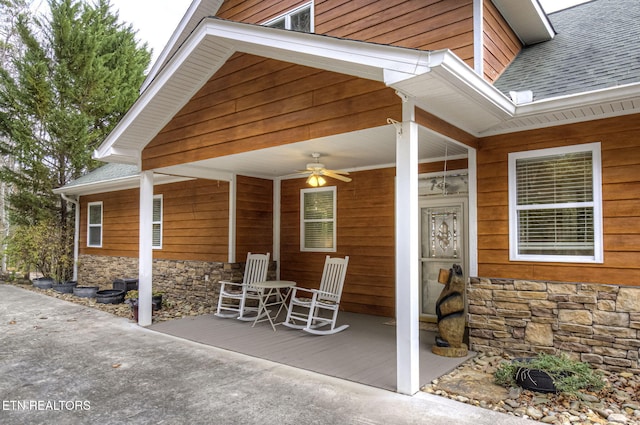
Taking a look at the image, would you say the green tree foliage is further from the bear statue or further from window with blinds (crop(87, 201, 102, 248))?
the bear statue

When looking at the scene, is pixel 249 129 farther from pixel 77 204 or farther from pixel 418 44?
pixel 77 204

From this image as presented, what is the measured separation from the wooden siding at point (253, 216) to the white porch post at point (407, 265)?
4547mm

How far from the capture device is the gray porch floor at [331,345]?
160 inches

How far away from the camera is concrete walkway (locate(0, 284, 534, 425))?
10.2 ft

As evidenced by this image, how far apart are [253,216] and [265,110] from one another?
3.37 meters

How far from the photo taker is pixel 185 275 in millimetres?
8359

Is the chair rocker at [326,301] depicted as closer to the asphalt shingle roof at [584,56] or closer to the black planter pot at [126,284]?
the asphalt shingle roof at [584,56]

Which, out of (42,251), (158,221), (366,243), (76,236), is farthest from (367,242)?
(76,236)

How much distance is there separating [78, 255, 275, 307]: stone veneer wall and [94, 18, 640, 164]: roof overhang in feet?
10.6

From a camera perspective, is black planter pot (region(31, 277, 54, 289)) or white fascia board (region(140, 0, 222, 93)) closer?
white fascia board (region(140, 0, 222, 93))

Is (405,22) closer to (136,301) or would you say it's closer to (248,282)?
(248,282)

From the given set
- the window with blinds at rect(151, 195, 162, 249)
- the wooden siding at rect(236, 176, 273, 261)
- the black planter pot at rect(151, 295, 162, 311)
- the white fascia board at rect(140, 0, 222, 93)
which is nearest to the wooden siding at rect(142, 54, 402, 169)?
the wooden siding at rect(236, 176, 273, 261)

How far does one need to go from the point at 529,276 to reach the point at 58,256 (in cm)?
1132

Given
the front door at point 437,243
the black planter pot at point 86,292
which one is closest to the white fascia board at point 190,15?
the black planter pot at point 86,292
